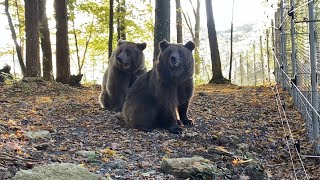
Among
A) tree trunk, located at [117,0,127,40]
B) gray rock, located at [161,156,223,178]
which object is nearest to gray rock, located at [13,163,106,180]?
gray rock, located at [161,156,223,178]

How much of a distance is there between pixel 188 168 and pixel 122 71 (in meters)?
4.21

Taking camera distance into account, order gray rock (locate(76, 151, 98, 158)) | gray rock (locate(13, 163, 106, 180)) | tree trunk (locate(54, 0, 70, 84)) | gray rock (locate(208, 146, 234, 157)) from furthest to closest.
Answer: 1. tree trunk (locate(54, 0, 70, 84))
2. gray rock (locate(208, 146, 234, 157))
3. gray rock (locate(76, 151, 98, 158))
4. gray rock (locate(13, 163, 106, 180))

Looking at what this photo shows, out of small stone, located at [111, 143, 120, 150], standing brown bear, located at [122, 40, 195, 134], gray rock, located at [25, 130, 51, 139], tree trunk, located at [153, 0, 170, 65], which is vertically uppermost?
tree trunk, located at [153, 0, 170, 65]

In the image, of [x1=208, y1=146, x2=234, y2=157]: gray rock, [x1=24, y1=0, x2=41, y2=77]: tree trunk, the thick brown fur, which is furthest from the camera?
the thick brown fur

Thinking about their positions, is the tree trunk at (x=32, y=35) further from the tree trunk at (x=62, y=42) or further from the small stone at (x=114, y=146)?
the small stone at (x=114, y=146)

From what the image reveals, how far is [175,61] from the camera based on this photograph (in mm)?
6160

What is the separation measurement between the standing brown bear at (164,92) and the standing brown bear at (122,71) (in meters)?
1.33

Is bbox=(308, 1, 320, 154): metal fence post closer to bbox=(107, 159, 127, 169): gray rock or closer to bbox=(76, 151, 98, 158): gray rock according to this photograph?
bbox=(107, 159, 127, 169): gray rock

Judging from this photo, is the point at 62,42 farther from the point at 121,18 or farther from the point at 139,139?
the point at 139,139

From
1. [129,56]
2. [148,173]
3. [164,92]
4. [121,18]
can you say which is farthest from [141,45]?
[121,18]

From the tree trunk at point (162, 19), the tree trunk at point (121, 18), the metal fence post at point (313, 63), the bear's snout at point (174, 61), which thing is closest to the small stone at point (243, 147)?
the metal fence post at point (313, 63)

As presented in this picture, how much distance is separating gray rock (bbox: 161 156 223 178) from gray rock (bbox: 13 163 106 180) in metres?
0.82

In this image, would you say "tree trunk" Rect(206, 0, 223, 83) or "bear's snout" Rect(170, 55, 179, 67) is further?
"tree trunk" Rect(206, 0, 223, 83)

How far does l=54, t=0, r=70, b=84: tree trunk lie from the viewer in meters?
13.1
